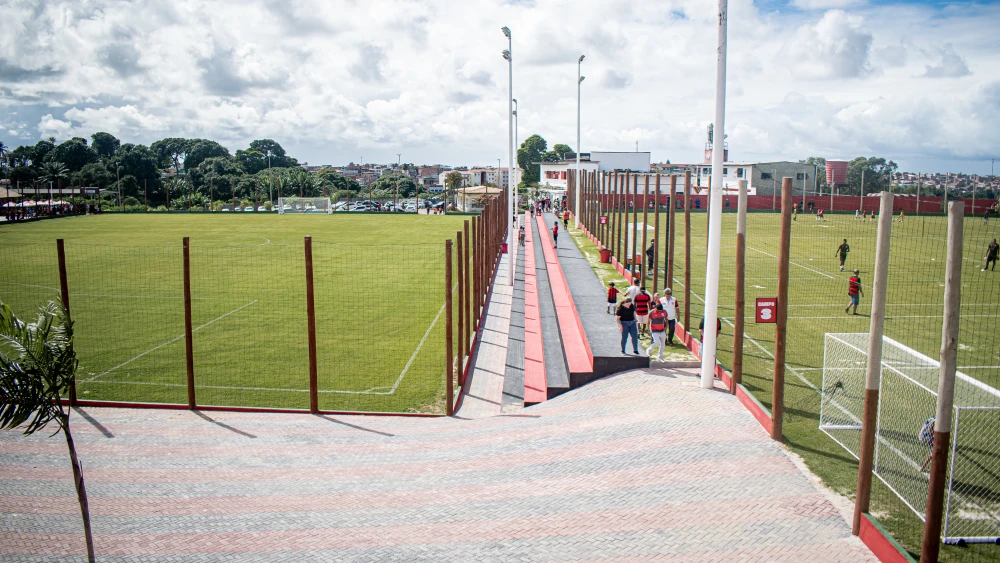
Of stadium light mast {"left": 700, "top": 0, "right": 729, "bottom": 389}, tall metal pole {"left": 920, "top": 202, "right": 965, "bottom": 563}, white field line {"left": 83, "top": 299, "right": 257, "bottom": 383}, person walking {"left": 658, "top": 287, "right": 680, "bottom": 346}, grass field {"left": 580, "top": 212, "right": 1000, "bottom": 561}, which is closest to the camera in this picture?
tall metal pole {"left": 920, "top": 202, "right": 965, "bottom": 563}

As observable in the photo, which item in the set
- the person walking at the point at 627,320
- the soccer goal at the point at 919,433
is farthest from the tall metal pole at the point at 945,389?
the person walking at the point at 627,320

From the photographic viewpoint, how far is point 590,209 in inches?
1993

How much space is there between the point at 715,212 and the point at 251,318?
16955mm

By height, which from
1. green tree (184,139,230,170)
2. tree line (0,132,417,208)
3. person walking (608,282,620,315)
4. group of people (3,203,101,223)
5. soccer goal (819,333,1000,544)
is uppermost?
green tree (184,139,230,170)

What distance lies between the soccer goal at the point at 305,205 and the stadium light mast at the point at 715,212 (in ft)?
248

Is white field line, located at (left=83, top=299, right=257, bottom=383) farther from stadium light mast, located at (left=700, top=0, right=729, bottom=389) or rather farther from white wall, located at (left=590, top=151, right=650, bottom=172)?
white wall, located at (left=590, top=151, right=650, bottom=172)

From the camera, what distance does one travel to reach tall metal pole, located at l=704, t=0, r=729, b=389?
12.7m

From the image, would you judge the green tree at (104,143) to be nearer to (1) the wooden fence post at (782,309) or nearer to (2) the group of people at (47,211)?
(2) the group of people at (47,211)

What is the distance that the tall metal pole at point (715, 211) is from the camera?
12.7 m

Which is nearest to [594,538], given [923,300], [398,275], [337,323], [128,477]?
[128,477]

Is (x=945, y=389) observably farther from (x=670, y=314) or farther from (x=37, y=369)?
(x=670, y=314)

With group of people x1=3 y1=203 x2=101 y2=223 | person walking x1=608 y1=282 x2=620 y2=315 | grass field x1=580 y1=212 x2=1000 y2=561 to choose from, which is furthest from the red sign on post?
group of people x1=3 y1=203 x2=101 y2=223

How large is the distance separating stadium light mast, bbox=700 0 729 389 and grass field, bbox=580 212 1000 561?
1367 mm

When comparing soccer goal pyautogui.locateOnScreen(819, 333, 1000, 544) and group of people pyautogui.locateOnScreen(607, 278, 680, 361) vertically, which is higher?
group of people pyautogui.locateOnScreen(607, 278, 680, 361)
